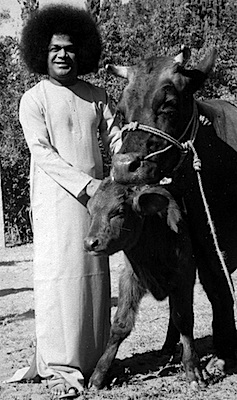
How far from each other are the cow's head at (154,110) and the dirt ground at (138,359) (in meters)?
1.80

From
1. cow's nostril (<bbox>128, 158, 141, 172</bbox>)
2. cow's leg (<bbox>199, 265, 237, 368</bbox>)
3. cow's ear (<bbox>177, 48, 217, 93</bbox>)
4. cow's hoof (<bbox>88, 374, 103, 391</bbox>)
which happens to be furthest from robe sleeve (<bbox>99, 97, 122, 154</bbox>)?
cow's hoof (<bbox>88, 374, 103, 391</bbox>)

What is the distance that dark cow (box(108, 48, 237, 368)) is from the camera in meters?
4.46

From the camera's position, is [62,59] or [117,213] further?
[62,59]

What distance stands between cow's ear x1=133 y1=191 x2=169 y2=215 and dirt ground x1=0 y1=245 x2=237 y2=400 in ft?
4.83

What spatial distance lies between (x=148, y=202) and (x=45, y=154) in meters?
0.90

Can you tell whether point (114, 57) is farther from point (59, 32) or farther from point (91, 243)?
point (91, 243)

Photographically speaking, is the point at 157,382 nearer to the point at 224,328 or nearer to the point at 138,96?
the point at 224,328

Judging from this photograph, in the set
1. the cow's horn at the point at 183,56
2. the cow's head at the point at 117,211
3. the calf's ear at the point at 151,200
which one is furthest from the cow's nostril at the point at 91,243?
the cow's horn at the point at 183,56

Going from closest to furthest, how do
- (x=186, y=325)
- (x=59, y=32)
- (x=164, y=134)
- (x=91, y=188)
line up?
(x=164, y=134) → (x=91, y=188) → (x=186, y=325) → (x=59, y=32)

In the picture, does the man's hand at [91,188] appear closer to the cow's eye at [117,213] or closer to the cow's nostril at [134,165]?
the cow's eye at [117,213]

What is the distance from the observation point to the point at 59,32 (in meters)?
5.39

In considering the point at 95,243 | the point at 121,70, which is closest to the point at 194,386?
the point at 95,243

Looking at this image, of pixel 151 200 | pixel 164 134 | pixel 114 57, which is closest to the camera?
pixel 164 134

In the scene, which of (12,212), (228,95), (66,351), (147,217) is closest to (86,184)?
(147,217)
